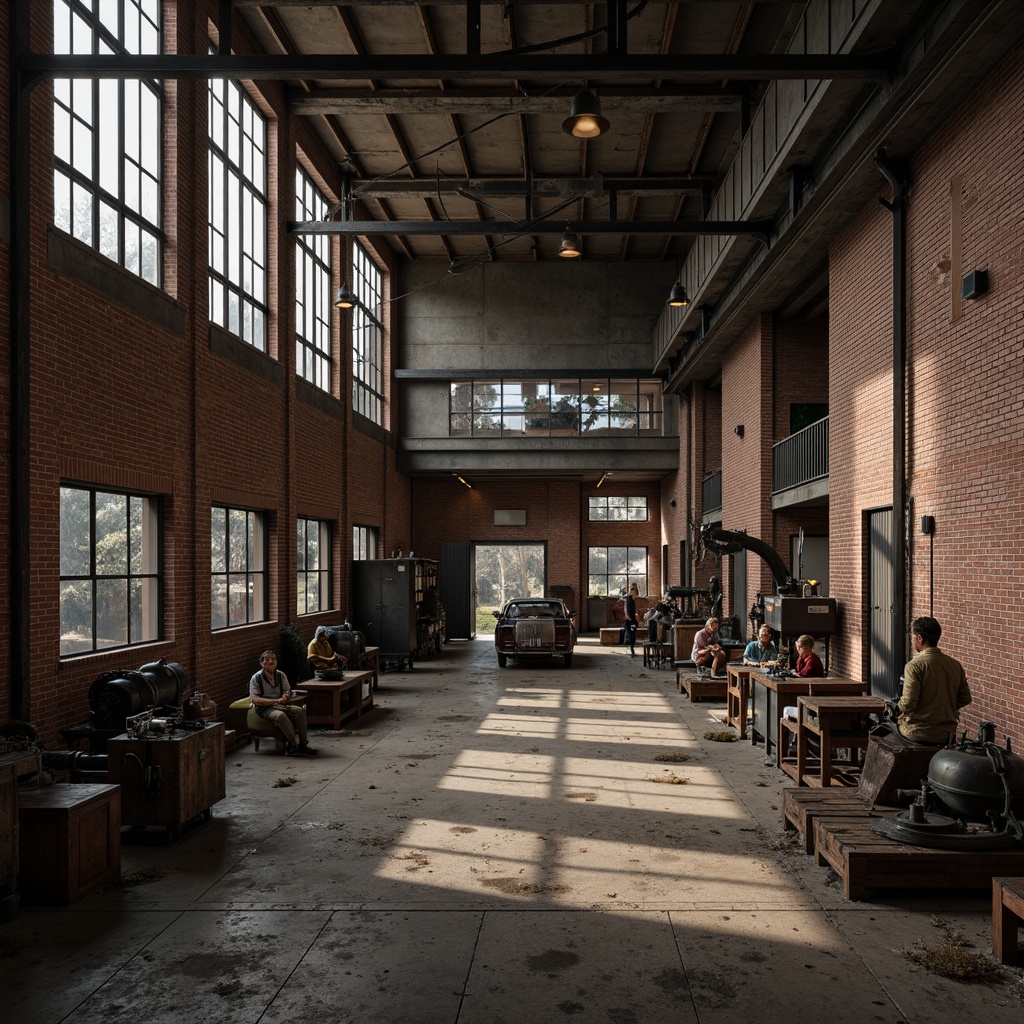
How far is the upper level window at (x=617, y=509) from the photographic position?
31.8 meters

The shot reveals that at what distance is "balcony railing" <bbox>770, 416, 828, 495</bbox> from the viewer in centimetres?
1473

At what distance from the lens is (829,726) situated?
350 inches

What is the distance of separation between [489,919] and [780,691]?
226 inches

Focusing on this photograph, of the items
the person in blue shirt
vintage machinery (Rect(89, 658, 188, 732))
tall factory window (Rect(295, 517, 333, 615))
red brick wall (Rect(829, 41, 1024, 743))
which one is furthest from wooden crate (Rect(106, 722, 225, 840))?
tall factory window (Rect(295, 517, 333, 615))

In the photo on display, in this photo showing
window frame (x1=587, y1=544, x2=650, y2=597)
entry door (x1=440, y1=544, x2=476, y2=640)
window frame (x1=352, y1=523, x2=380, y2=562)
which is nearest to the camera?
window frame (x1=352, y1=523, x2=380, y2=562)

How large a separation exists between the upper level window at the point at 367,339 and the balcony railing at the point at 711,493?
9085 mm

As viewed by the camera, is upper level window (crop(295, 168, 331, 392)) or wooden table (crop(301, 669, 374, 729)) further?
upper level window (crop(295, 168, 331, 392))

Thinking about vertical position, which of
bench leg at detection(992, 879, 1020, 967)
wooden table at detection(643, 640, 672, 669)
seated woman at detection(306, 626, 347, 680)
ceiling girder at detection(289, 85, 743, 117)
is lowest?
wooden table at detection(643, 640, 672, 669)

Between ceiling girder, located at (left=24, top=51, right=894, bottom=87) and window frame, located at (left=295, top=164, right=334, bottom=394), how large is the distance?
8553 mm

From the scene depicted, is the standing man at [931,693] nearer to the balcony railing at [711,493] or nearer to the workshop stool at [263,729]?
the workshop stool at [263,729]

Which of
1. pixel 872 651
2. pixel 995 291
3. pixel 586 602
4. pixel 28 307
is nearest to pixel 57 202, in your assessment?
pixel 28 307

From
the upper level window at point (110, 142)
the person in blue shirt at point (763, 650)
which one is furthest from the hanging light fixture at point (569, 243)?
the person in blue shirt at point (763, 650)

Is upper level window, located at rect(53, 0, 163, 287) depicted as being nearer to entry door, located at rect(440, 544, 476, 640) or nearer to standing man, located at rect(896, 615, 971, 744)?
standing man, located at rect(896, 615, 971, 744)

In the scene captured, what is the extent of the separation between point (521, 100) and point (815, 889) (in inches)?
512
